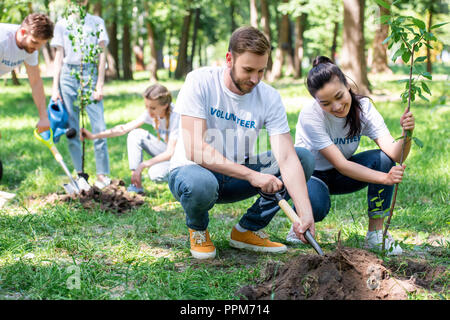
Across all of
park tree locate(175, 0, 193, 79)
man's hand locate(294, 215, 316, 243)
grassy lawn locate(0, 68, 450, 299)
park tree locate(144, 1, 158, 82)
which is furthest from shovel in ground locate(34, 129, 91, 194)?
park tree locate(175, 0, 193, 79)

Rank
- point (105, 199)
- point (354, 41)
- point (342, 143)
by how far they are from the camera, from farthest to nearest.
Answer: point (354, 41) < point (105, 199) < point (342, 143)

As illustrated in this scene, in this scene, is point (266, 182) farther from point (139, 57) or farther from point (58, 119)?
point (139, 57)

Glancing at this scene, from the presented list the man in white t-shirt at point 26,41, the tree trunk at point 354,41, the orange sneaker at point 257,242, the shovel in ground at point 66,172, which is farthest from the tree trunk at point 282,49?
the orange sneaker at point 257,242

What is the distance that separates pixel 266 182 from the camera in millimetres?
2832

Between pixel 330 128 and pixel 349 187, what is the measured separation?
500 millimetres

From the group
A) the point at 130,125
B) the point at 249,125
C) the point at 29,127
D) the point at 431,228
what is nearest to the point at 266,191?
the point at 249,125

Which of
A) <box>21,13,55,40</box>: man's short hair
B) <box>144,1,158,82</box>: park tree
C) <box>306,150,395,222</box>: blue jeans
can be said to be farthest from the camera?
<box>144,1,158,82</box>: park tree

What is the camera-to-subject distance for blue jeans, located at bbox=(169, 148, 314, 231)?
291cm

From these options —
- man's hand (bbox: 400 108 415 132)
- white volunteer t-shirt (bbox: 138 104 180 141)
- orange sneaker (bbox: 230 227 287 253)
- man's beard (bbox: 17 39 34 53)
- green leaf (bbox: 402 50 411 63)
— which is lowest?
orange sneaker (bbox: 230 227 287 253)

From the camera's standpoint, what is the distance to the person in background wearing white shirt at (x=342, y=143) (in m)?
3.14

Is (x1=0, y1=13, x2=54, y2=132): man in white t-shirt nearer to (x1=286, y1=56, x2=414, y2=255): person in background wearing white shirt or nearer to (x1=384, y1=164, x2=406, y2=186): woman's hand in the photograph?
(x1=286, y1=56, x2=414, y2=255): person in background wearing white shirt

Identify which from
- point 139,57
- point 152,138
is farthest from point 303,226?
point 139,57

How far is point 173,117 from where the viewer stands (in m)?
4.90

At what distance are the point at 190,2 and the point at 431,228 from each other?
1843cm
